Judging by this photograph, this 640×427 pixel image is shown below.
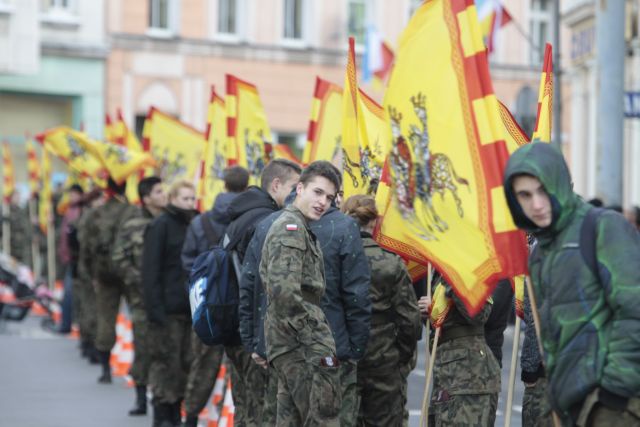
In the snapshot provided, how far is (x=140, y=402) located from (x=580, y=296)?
303 inches

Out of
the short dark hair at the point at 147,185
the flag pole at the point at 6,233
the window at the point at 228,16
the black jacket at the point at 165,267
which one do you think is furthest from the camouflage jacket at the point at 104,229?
the window at the point at 228,16

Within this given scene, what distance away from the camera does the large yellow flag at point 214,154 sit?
13719 mm

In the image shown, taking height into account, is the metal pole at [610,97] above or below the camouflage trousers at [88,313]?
above

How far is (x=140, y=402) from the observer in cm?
1284

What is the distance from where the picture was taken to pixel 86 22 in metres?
36.2

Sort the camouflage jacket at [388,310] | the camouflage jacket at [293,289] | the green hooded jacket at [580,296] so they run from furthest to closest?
the camouflage jacket at [388,310] < the camouflage jacket at [293,289] < the green hooded jacket at [580,296]

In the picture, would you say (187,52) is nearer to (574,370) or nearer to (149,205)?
(149,205)

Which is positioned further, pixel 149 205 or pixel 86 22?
pixel 86 22

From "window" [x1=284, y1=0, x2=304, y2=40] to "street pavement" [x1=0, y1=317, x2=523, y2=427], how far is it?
20416 millimetres

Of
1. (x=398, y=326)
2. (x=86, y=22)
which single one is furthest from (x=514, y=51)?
(x=398, y=326)

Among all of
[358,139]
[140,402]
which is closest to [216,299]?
[358,139]

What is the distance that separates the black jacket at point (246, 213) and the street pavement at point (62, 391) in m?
3.25

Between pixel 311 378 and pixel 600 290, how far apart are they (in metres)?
2.34

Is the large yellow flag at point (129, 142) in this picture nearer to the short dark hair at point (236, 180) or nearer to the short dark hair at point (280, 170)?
the short dark hair at point (236, 180)
